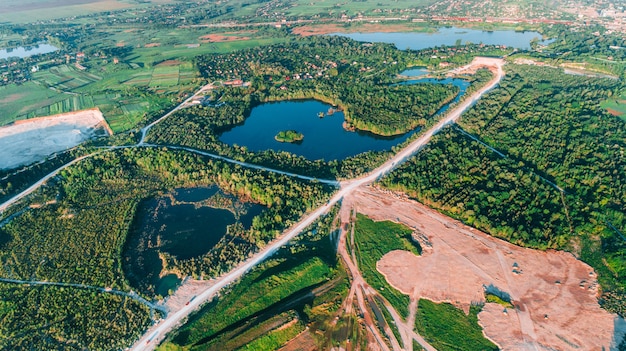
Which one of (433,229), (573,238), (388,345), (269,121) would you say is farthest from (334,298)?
(269,121)

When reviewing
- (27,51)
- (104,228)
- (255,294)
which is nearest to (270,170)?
(255,294)

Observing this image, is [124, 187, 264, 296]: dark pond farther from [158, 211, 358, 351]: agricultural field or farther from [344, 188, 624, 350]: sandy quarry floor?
[344, 188, 624, 350]: sandy quarry floor

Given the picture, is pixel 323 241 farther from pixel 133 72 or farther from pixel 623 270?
pixel 133 72

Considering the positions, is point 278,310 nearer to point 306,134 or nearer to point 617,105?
point 306,134

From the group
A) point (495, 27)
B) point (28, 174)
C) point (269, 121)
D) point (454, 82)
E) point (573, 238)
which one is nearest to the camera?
point (573, 238)

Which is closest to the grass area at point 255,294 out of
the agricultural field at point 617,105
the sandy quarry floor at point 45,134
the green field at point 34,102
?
the sandy quarry floor at point 45,134

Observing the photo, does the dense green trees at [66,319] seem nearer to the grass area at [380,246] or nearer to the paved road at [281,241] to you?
the paved road at [281,241]
